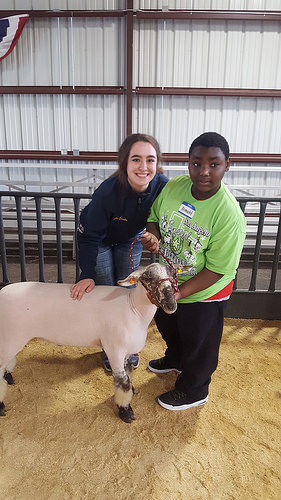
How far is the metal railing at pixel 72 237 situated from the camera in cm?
326

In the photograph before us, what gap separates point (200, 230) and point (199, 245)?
0.08 metres

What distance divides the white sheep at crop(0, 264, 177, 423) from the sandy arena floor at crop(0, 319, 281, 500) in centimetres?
31

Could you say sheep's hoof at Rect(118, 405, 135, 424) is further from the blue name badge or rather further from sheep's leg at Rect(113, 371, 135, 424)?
the blue name badge

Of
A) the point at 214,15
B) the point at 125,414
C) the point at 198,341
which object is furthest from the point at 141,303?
the point at 214,15

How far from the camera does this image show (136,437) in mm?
2041

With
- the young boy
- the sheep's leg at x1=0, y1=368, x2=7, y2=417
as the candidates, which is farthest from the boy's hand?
the sheep's leg at x1=0, y1=368, x2=7, y2=417

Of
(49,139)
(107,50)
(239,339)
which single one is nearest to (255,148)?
(107,50)

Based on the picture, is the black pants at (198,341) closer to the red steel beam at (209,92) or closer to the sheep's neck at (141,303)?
the sheep's neck at (141,303)

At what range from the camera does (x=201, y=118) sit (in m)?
7.48

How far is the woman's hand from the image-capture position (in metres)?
2.01

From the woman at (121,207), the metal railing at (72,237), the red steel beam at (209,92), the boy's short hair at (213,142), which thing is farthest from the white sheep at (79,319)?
the red steel beam at (209,92)

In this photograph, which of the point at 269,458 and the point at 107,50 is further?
the point at 107,50

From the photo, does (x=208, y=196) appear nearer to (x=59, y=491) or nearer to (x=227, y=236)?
(x=227, y=236)

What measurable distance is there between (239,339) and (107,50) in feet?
20.8
